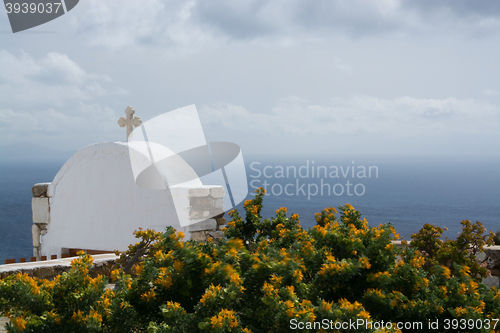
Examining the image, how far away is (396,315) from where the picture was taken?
8.00ft

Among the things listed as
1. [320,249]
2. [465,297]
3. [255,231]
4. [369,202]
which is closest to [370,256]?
[320,249]

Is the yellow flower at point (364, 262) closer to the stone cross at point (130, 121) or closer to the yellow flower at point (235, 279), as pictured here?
the yellow flower at point (235, 279)

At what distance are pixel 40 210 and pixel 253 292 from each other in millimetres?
5393

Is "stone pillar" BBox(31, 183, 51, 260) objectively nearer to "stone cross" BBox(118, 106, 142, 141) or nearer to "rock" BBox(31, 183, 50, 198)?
"rock" BBox(31, 183, 50, 198)

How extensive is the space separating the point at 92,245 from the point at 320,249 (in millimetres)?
4564

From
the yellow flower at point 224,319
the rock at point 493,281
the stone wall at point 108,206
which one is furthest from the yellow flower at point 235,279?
the rock at point 493,281

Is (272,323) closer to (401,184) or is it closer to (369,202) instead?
(369,202)

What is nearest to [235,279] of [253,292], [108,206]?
[253,292]

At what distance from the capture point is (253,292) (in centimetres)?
224

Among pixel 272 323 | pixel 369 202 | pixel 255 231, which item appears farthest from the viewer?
pixel 369 202

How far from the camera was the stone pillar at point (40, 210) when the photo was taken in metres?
6.50

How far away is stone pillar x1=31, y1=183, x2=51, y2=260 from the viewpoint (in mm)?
6496

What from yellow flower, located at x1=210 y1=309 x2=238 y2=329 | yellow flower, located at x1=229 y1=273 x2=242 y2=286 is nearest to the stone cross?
yellow flower, located at x1=229 y1=273 x2=242 y2=286

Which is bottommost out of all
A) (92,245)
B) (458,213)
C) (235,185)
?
(458,213)
